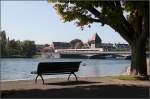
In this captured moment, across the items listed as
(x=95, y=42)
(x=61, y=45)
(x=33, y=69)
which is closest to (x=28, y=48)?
(x=95, y=42)

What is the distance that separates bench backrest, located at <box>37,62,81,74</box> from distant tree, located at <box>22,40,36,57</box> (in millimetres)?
96607

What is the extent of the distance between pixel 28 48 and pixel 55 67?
99.8 meters

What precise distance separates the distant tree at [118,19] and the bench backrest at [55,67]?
2911 mm

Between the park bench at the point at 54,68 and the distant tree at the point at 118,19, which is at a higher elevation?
the distant tree at the point at 118,19

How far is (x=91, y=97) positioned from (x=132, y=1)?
7.30m

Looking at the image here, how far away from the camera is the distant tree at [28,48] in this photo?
383 ft

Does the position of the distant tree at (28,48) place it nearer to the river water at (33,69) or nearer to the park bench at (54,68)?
the river water at (33,69)

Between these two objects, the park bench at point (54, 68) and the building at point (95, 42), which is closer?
the park bench at point (54, 68)

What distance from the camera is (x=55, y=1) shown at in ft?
70.2

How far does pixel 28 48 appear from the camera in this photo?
118125mm

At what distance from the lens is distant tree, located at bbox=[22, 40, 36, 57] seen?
383 ft

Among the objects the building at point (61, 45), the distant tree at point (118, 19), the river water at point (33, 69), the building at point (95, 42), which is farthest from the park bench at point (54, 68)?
the building at point (61, 45)

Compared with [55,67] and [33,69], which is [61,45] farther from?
[55,67]

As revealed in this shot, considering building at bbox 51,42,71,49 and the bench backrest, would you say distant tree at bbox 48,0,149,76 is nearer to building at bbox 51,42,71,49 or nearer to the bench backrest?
the bench backrest
